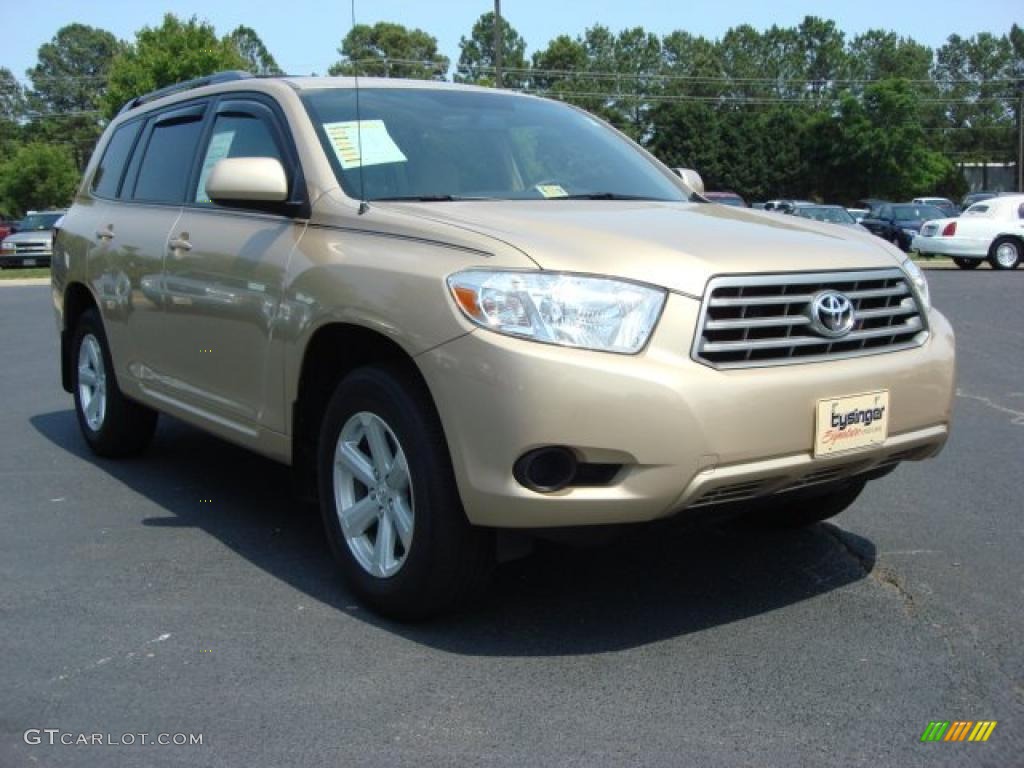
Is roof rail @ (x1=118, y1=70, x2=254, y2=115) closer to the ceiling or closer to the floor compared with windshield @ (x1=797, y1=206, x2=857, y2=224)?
closer to the ceiling

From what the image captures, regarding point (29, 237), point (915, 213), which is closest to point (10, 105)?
point (29, 237)

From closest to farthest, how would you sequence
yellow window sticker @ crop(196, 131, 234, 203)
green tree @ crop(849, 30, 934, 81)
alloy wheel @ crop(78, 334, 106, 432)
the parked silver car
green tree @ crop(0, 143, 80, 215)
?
yellow window sticker @ crop(196, 131, 234, 203) < alloy wheel @ crop(78, 334, 106, 432) < the parked silver car < green tree @ crop(0, 143, 80, 215) < green tree @ crop(849, 30, 934, 81)

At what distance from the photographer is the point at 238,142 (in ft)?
15.9

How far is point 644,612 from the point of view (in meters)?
3.83

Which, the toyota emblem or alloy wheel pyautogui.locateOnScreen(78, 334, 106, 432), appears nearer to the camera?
the toyota emblem

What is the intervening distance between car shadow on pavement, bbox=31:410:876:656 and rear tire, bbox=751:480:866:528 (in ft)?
0.18

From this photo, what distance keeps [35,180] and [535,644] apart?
58518 millimetres

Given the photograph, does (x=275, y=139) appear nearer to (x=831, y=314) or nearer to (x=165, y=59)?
(x=831, y=314)

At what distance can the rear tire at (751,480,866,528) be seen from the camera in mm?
4477

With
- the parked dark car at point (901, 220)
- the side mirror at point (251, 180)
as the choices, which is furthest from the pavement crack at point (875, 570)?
the parked dark car at point (901, 220)

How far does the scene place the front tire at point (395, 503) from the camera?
3422mm

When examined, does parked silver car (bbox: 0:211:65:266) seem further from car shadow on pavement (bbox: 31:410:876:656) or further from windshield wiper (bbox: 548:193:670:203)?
windshield wiper (bbox: 548:193:670:203)

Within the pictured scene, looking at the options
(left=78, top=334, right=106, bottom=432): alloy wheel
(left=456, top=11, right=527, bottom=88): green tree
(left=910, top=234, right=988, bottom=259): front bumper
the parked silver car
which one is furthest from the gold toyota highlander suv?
(left=456, top=11, right=527, bottom=88): green tree

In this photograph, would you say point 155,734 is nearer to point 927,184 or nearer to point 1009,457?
point 1009,457
